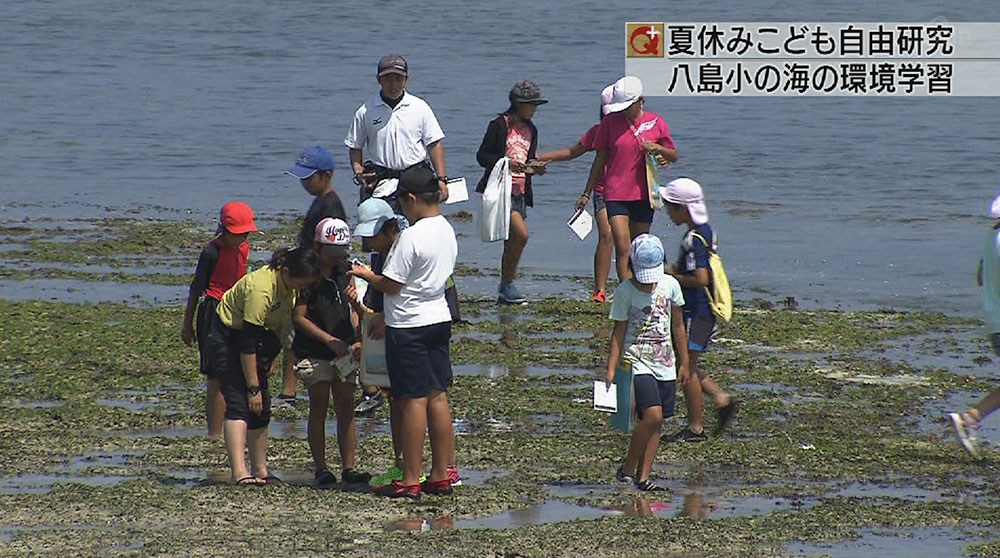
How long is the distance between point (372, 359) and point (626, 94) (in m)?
4.31

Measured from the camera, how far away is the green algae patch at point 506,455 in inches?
285

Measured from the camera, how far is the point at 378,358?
812 centimetres

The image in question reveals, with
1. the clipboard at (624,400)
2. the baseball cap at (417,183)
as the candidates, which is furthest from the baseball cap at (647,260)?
the baseball cap at (417,183)

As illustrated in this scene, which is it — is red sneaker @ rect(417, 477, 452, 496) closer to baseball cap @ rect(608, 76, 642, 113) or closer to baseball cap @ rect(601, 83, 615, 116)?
baseball cap @ rect(608, 76, 642, 113)

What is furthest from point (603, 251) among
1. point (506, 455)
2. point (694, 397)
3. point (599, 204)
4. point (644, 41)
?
point (644, 41)

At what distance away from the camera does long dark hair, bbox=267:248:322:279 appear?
7895 mm

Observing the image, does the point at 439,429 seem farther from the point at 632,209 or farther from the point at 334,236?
the point at 632,209

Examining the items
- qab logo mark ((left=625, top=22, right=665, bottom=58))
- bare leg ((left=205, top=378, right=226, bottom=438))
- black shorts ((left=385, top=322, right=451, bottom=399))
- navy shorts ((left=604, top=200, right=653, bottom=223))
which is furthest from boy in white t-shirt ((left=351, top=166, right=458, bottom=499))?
qab logo mark ((left=625, top=22, right=665, bottom=58))

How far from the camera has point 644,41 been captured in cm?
3488

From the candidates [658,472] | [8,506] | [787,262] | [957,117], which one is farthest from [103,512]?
[957,117]

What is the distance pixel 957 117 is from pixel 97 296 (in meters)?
19.5

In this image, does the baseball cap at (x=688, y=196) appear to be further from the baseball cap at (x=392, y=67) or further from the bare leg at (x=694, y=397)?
the baseball cap at (x=392, y=67)

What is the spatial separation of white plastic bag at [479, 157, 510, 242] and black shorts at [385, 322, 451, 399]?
5063 millimetres

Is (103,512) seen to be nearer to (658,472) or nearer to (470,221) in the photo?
(658,472)
